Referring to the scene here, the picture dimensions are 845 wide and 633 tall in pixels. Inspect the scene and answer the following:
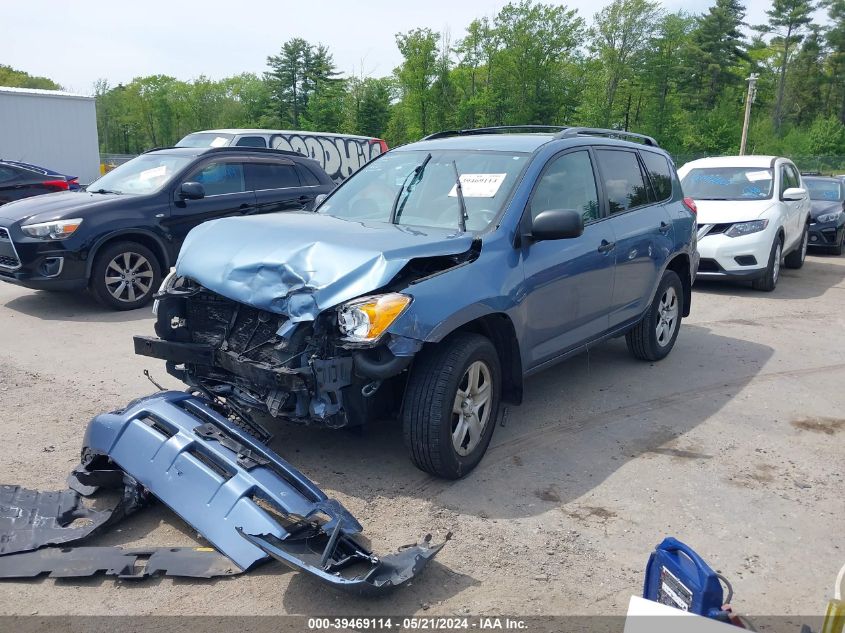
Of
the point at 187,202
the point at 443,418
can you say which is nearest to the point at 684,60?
the point at 187,202

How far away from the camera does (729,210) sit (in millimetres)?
10195

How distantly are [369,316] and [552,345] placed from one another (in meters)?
1.67

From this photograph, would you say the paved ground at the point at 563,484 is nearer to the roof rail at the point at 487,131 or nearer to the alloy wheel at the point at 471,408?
the alloy wheel at the point at 471,408

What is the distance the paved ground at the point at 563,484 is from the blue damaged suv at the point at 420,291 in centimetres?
42

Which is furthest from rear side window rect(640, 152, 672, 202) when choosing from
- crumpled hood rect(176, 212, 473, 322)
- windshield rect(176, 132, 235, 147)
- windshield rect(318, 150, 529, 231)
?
windshield rect(176, 132, 235, 147)

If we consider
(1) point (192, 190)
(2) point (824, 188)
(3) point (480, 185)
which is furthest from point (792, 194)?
(1) point (192, 190)

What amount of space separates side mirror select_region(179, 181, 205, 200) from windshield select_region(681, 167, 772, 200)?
706 cm

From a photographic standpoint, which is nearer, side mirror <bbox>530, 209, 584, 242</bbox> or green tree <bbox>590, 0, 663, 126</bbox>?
side mirror <bbox>530, 209, 584, 242</bbox>

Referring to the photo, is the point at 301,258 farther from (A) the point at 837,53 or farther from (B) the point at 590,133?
(A) the point at 837,53

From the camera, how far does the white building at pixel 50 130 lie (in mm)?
21750

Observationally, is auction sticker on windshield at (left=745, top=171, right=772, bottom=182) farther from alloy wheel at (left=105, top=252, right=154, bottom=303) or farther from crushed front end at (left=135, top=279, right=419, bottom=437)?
crushed front end at (left=135, top=279, right=419, bottom=437)

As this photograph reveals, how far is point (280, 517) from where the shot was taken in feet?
10.3

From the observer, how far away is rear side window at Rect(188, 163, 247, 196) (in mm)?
→ 8758

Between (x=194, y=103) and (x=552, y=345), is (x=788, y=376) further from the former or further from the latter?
(x=194, y=103)
